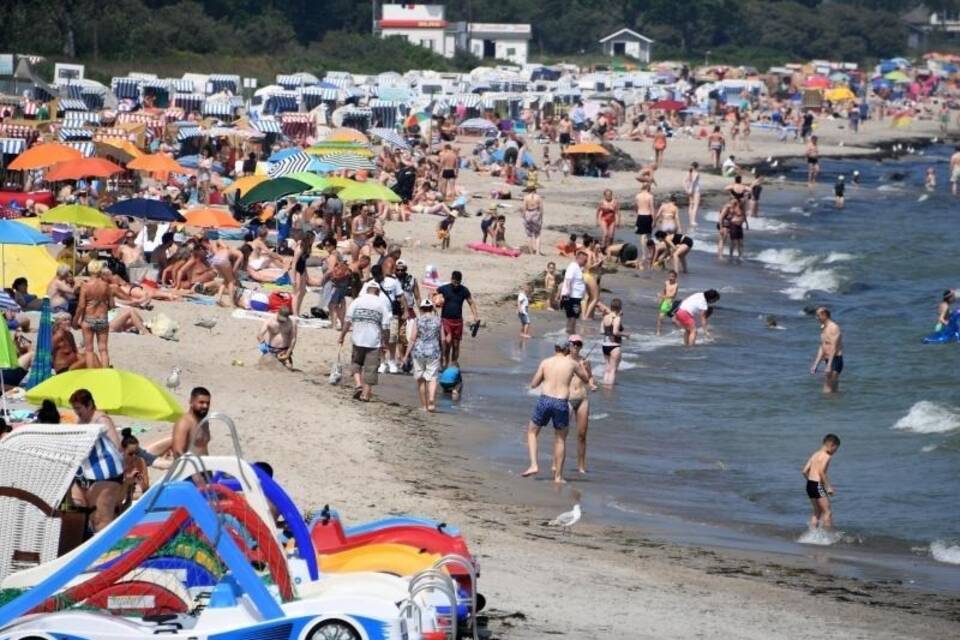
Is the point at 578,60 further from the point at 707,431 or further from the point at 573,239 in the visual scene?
the point at 707,431

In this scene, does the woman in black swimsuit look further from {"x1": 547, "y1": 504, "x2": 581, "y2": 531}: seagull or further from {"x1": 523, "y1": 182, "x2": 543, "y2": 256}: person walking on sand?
{"x1": 547, "y1": 504, "x2": 581, "y2": 531}: seagull

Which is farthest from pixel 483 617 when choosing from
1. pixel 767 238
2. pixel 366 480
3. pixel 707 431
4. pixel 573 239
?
pixel 767 238

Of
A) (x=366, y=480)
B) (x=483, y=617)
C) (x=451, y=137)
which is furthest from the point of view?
(x=451, y=137)

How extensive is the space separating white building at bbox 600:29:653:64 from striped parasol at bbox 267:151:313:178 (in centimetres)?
7036

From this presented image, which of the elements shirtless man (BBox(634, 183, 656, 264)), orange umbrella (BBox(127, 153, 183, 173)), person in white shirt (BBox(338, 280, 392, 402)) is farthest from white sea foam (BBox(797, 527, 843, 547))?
orange umbrella (BBox(127, 153, 183, 173))

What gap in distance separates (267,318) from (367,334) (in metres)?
3.42

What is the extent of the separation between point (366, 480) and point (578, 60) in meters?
81.6

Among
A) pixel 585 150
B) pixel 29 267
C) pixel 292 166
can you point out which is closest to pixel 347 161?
pixel 292 166

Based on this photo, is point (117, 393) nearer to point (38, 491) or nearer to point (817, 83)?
point (38, 491)

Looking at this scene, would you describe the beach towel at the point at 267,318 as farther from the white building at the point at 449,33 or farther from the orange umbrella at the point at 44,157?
the white building at the point at 449,33

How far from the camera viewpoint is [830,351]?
1933 centimetres

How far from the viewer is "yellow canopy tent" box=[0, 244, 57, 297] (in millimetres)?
17797

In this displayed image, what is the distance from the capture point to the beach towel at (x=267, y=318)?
19.5 m

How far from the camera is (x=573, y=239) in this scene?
24.4 m
